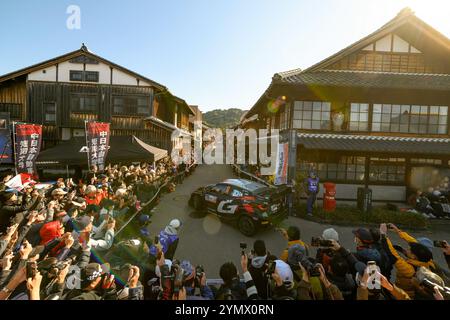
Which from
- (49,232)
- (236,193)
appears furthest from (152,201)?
(49,232)

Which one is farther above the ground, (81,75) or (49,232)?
(81,75)

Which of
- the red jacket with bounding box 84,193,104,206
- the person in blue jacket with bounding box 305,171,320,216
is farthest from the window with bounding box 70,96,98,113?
the person in blue jacket with bounding box 305,171,320,216

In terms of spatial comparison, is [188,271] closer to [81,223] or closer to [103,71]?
[81,223]

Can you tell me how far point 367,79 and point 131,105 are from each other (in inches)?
671

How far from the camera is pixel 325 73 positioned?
41.9 feet

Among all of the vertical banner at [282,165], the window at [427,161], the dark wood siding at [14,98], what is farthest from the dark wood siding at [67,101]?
the window at [427,161]

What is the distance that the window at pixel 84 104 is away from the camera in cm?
1820

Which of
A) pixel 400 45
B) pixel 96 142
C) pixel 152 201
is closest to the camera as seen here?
pixel 152 201

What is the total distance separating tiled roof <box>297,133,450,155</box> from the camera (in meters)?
11.1

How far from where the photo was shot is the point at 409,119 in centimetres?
1273

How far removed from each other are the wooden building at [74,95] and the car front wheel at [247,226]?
14122 millimetres

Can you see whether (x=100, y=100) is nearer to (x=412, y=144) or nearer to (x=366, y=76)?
(x=366, y=76)

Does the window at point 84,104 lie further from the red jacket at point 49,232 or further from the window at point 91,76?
the red jacket at point 49,232

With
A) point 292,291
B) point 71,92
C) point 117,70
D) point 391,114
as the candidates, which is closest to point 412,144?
point 391,114
